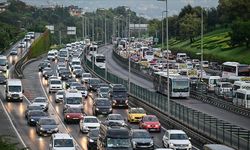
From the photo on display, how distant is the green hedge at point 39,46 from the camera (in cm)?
15519

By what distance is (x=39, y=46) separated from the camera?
170500 mm

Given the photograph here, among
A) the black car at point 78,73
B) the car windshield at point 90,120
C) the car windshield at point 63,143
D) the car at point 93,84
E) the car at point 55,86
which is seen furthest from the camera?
the black car at point 78,73

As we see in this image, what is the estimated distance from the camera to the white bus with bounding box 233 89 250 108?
66062mm

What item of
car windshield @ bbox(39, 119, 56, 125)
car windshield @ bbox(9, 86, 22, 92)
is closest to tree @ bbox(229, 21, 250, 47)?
car windshield @ bbox(9, 86, 22, 92)

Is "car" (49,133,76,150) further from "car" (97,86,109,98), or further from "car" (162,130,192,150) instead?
"car" (97,86,109,98)

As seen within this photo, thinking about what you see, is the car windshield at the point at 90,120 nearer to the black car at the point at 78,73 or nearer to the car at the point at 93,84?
the car at the point at 93,84

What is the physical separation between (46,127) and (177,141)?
1058 cm

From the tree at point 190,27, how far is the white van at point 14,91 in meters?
106

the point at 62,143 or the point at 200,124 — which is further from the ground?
the point at 62,143

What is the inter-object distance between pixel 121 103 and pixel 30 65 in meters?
62.4

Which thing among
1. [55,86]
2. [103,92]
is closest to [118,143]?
[103,92]

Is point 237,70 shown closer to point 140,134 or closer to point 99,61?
point 99,61

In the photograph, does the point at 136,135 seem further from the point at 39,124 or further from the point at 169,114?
the point at 169,114

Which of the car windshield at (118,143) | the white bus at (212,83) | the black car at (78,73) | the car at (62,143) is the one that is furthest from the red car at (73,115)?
the black car at (78,73)
